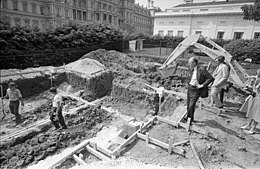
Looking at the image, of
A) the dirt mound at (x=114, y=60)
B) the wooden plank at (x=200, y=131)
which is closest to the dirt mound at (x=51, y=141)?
the wooden plank at (x=200, y=131)

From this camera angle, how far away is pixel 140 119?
6.38m

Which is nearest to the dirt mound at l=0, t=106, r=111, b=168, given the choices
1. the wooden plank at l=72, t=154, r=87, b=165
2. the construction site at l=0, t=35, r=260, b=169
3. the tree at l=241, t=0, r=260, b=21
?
the construction site at l=0, t=35, r=260, b=169

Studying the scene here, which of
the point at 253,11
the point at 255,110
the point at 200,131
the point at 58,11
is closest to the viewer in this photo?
the point at 255,110

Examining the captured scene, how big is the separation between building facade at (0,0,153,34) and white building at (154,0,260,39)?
667 inches

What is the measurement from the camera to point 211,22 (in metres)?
26.2

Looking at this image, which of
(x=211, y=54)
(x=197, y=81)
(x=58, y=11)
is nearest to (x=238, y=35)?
(x=211, y=54)

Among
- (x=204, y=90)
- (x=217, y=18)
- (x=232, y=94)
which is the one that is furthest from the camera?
(x=217, y=18)

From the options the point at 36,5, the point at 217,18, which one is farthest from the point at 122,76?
the point at 36,5

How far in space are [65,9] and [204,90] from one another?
3537 cm

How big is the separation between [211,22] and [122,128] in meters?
28.3

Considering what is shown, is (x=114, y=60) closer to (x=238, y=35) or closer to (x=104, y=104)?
(x=104, y=104)

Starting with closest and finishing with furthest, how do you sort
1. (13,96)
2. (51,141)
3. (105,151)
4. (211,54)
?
1. (105,151)
2. (51,141)
3. (13,96)
4. (211,54)

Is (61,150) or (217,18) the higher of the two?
(217,18)

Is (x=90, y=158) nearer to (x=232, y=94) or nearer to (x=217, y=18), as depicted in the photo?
(x=232, y=94)
